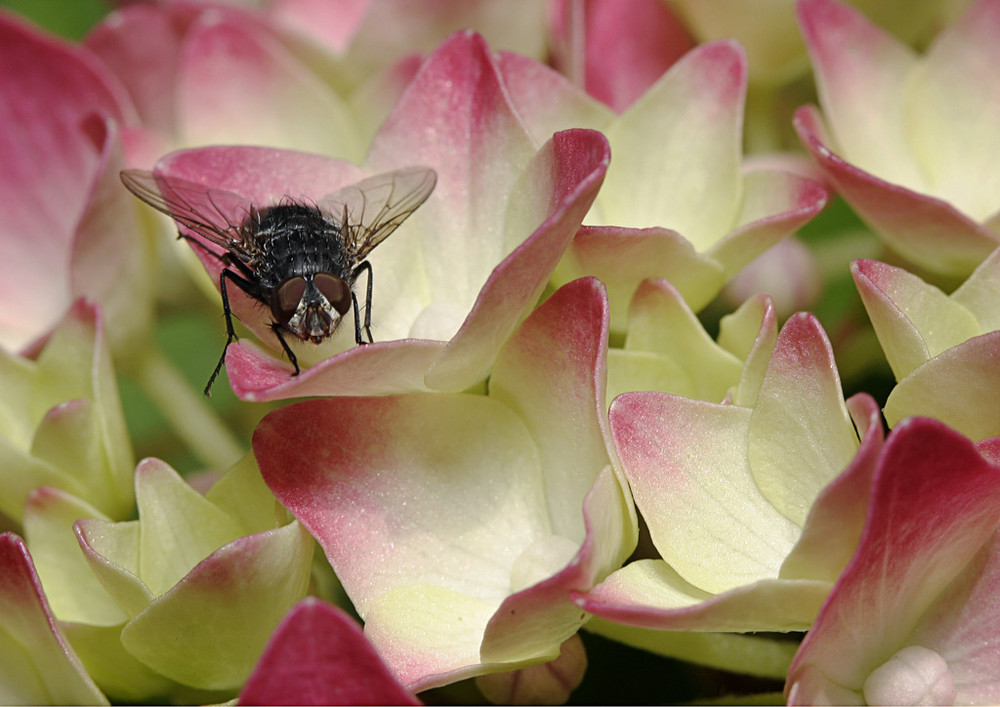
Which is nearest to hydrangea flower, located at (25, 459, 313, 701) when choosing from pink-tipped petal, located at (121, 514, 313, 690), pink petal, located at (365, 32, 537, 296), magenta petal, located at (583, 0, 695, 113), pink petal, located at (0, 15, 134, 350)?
pink-tipped petal, located at (121, 514, 313, 690)

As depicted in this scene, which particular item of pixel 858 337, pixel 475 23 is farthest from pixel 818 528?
pixel 475 23

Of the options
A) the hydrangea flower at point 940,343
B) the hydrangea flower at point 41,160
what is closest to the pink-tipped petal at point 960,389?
the hydrangea flower at point 940,343

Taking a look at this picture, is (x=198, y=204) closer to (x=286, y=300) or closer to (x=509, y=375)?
(x=286, y=300)

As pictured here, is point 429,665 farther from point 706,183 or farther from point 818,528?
point 706,183

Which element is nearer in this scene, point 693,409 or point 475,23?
point 693,409

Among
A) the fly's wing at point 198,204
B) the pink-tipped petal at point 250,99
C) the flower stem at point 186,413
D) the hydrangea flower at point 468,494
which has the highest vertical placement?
the pink-tipped petal at point 250,99

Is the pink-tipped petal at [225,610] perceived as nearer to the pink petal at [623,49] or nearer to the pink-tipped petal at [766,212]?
the pink-tipped petal at [766,212]

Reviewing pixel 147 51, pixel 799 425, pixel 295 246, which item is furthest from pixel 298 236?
pixel 147 51
